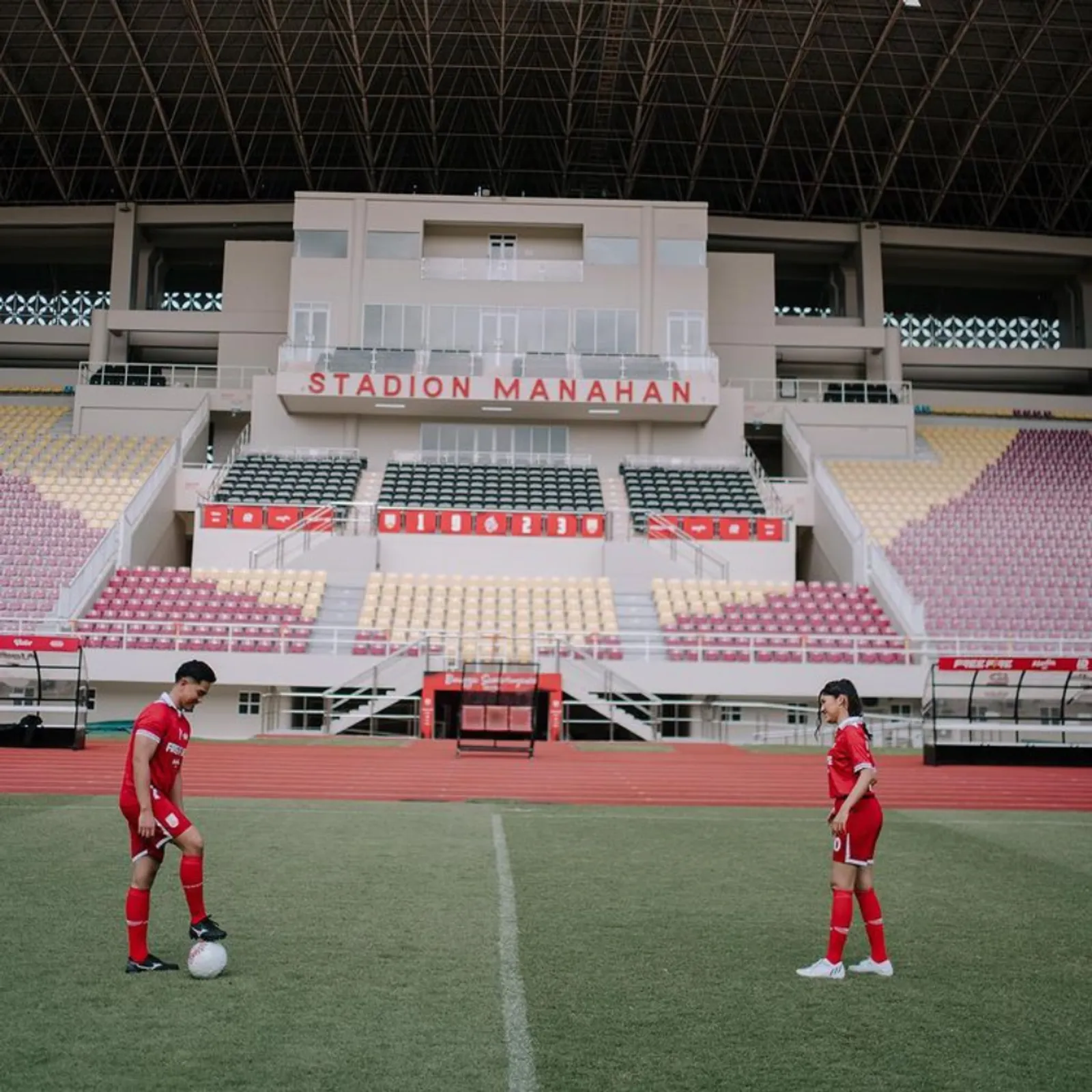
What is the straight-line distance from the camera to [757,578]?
31797 mm

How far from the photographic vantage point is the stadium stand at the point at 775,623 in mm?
25906

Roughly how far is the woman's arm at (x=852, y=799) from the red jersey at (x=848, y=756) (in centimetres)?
4

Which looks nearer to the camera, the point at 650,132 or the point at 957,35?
the point at 957,35

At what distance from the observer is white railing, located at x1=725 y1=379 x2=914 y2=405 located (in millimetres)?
40562

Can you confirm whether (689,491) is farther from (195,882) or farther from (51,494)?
(195,882)

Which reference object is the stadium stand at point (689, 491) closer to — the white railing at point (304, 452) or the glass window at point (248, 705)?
the white railing at point (304, 452)

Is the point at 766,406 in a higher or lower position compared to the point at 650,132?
lower

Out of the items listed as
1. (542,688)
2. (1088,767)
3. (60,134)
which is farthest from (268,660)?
(60,134)

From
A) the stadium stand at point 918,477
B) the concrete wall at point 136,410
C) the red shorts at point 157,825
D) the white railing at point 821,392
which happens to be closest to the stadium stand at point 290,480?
the concrete wall at point 136,410

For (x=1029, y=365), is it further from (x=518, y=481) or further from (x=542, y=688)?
(x=542, y=688)

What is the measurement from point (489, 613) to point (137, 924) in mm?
22503

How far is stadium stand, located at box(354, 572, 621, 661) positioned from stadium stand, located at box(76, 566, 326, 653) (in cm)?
161

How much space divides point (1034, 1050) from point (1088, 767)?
52.7ft

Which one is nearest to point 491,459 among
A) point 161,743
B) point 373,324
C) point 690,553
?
point 373,324
